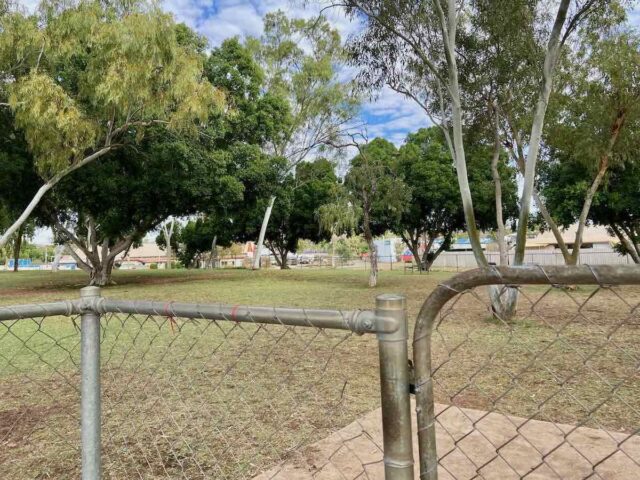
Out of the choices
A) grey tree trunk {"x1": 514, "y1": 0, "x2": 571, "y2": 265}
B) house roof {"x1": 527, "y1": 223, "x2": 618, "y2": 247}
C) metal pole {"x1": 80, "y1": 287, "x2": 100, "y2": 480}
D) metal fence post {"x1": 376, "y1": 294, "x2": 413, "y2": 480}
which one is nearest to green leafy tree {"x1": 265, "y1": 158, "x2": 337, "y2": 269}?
grey tree trunk {"x1": 514, "y1": 0, "x2": 571, "y2": 265}

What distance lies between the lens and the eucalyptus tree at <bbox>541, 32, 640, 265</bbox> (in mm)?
11211

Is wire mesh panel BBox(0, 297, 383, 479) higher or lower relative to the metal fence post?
lower

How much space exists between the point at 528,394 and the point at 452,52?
18.8 ft

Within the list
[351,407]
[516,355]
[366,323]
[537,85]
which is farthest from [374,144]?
[366,323]

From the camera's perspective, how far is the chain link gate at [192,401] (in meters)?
1.32

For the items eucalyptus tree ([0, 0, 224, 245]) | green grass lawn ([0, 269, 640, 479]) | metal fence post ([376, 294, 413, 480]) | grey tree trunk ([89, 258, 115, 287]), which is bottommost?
green grass lawn ([0, 269, 640, 479])

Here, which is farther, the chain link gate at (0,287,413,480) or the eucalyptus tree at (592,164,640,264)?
the eucalyptus tree at (592,164,640,264)

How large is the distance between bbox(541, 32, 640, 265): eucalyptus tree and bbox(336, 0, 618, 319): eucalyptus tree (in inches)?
70.3

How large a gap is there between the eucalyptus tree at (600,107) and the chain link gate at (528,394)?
6.32 m

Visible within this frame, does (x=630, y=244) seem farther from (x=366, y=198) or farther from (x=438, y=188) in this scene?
(x=366, y=198)

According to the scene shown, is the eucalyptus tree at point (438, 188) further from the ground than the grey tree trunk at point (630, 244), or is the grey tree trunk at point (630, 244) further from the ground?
the eucalyptus tree at point (438, 188)

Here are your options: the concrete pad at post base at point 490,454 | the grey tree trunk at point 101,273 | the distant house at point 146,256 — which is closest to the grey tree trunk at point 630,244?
the concrete pad at post base at point 490,454

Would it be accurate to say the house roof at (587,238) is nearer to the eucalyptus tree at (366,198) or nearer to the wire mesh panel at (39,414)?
the eucalyptus tree at (366,198)

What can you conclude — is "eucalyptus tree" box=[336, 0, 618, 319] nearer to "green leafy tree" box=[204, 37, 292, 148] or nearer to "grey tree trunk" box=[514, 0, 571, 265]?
"grey tree trunk" box=[514, 0, 571, 265]
